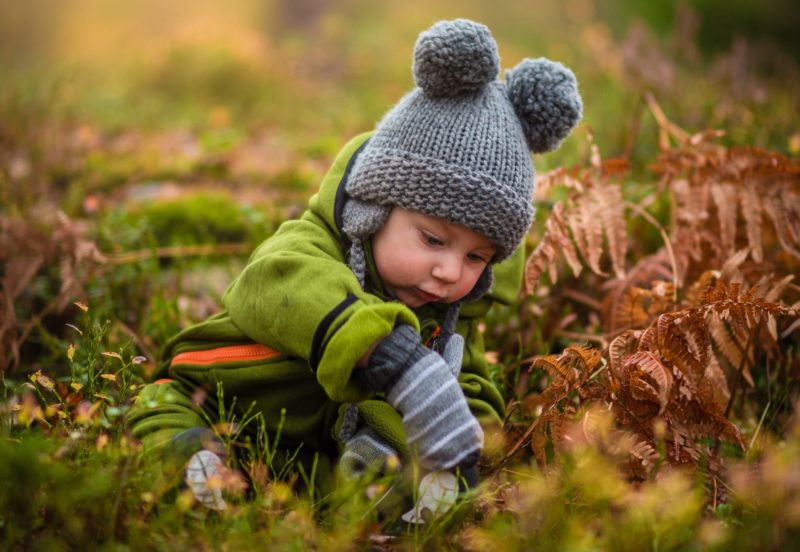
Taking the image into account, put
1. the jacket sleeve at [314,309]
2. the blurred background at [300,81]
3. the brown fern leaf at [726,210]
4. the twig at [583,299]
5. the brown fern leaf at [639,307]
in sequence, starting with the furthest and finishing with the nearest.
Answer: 1. the blurred background at [300,81]
2. the twig at [583,299]
3. the brown fern leaf at [726,210]
4. the brown fern leaf at [639,307]
5. the jacket sleeve at [314,309]

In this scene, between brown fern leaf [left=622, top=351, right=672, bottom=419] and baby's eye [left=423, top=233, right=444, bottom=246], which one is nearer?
brown fern leaf [left=622, top=351, right=672, bottom=419]

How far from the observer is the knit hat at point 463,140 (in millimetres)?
2297

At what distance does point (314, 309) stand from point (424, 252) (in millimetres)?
420

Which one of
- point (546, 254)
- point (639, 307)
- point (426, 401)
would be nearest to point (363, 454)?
point (426, 401)

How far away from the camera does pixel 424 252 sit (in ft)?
7.67

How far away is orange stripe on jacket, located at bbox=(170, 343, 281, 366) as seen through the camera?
2451 mm

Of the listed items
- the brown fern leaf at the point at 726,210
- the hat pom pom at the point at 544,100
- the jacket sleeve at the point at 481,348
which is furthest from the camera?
the brown fern leaf at the point at 726,210

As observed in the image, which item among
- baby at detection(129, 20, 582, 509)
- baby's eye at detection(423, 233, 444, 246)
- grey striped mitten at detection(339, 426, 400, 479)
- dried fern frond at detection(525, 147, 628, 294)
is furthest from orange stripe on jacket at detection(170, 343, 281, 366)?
dried fern frond at detection(525, 147, 628, 294)

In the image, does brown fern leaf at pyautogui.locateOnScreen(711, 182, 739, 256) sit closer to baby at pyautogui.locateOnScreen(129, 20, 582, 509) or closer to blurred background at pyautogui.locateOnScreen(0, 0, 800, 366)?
blurred background at pyautogui.locateOnScreen(0, 0, 800, 366)

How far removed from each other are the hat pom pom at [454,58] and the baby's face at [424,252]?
1.35 feet

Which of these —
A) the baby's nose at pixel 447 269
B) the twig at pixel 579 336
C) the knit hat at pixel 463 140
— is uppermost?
the knit hat at pixel 463 140

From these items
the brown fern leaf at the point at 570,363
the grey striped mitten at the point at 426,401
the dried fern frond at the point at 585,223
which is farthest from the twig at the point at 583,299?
the grey striped mitten at the point at 426,401

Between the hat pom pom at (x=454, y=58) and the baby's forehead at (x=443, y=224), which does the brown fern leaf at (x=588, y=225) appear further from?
the hat pom pom at (x=454, y=58)

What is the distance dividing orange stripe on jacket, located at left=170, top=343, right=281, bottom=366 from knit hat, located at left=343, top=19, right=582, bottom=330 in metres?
0.40
